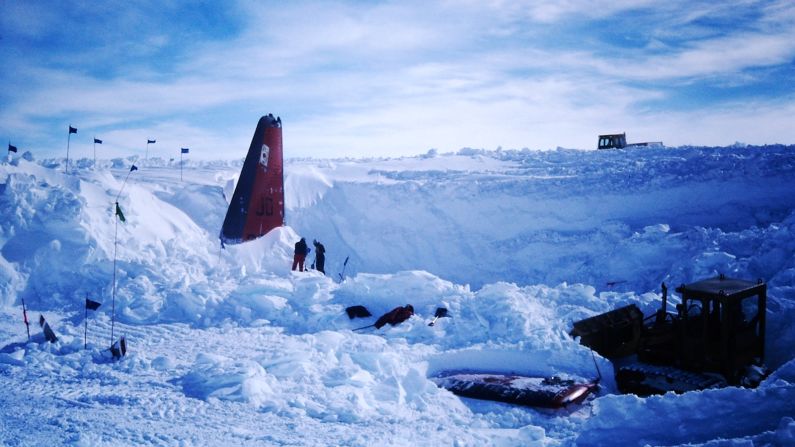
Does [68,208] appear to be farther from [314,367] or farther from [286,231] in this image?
[314,367]

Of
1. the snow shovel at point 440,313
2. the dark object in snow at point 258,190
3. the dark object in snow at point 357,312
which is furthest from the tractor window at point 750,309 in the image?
the dark object in snow at point 258,190

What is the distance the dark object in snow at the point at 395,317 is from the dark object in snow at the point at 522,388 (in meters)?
1.90

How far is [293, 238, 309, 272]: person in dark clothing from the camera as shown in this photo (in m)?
11.0

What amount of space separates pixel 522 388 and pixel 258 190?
8807mm

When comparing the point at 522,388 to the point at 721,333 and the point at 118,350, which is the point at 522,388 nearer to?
the point at 721,333

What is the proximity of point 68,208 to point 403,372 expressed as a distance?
26.4ft

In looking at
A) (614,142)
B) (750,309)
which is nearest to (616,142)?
(614,142)

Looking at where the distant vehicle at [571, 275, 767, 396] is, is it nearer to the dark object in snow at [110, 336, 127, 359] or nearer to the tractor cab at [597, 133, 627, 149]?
the dark object in snow at [110, 336, 127, 359]

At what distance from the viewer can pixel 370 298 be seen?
8.98m

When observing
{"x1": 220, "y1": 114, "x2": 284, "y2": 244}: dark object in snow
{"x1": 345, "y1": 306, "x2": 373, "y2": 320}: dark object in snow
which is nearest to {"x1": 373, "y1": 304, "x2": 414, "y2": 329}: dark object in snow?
{"x1": 345, "y1": 306, "x2": 373, "y2": 320}: dark object in snow

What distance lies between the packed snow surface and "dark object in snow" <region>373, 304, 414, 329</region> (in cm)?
16

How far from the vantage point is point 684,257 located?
12.0m

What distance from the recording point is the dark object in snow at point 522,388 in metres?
5.34

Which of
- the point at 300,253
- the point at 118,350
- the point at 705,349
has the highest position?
the point at 300,253
